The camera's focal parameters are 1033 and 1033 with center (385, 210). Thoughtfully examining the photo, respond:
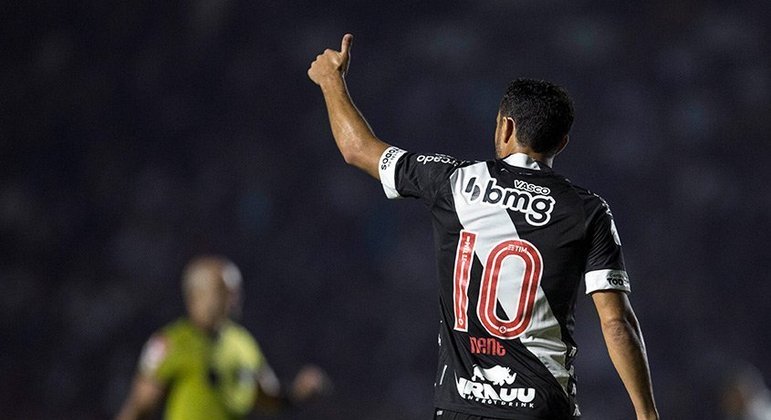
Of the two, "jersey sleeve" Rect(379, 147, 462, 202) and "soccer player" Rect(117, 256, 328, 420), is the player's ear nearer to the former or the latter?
"jersey sleeve" Rect(379, 147, 462, 202)

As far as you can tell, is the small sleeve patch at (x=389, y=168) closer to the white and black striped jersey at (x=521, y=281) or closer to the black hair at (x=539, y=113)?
the white and black striped jersey at (x=521, y=281)

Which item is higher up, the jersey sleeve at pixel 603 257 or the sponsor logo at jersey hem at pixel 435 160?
the sponsor logo at jersey hem at pixel 435 160

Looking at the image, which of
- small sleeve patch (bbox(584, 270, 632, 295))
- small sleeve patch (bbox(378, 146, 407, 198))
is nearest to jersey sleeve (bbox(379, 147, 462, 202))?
small sleeve patch (bbox(378, 146, 407, 198))

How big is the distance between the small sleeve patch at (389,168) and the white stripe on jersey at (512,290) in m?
0.20

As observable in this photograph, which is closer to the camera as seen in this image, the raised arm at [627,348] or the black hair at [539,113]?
the raised arm at [627,348]

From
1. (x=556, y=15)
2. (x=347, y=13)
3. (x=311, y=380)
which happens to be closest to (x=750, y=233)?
Result: (x=556, y=15)

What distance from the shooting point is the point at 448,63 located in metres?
10.0

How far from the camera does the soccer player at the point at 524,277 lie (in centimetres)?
278

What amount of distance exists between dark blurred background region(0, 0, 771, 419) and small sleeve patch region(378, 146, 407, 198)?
6.08 m

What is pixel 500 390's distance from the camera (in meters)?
2.80

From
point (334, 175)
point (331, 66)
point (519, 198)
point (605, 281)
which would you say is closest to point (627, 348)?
point (605, 281)

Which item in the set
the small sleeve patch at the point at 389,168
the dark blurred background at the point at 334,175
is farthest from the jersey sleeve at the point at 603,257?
the dark blurred background at the point at 334,175

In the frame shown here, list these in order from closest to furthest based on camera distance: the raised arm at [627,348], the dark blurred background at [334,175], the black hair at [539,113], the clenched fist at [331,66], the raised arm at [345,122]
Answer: the raised arm at [627,348]
the black hair at [539,113]
the raised arm at [345,122]
the clenched fist at [331,66]
the dark blurred background at [334,175]

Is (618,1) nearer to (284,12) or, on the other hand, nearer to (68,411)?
(284,12)
